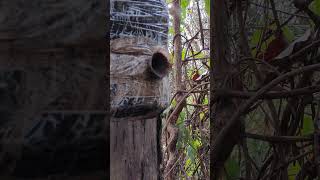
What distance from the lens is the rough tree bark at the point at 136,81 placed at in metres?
0.90

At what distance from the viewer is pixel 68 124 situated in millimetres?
358

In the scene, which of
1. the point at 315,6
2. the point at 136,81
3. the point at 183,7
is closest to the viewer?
the point at 315,6

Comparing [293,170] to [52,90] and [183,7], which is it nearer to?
[52,90]

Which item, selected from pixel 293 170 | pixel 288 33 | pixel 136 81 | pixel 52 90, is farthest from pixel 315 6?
pixel 136 81

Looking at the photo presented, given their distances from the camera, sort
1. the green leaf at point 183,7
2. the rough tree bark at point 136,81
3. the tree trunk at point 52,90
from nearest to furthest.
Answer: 1. the tree trunk at point 52,90
2. the rough tree bark at point 136,81
3. the green leaf at point 183,7

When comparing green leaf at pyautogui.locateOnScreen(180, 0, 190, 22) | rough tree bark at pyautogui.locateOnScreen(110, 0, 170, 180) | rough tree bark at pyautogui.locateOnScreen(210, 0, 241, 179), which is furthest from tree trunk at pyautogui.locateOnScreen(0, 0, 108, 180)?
green leaf at pyautogui.locateOnScreen(180, 0, 190, 22)

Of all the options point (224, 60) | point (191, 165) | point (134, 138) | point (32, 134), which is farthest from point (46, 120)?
point (191, 165)

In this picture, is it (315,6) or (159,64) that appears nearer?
(315,6)

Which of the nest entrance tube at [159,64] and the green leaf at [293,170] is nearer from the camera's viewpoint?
the green leaf at [293,170]

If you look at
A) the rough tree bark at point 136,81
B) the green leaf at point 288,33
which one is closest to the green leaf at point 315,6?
the green leaf at point 288,33

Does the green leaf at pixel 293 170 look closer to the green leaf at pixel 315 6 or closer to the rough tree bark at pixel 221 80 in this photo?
the rough tree bark at pixel 221 80

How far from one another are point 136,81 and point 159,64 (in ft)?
0.23

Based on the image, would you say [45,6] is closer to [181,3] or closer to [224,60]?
[224,60]

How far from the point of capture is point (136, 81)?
93cm
